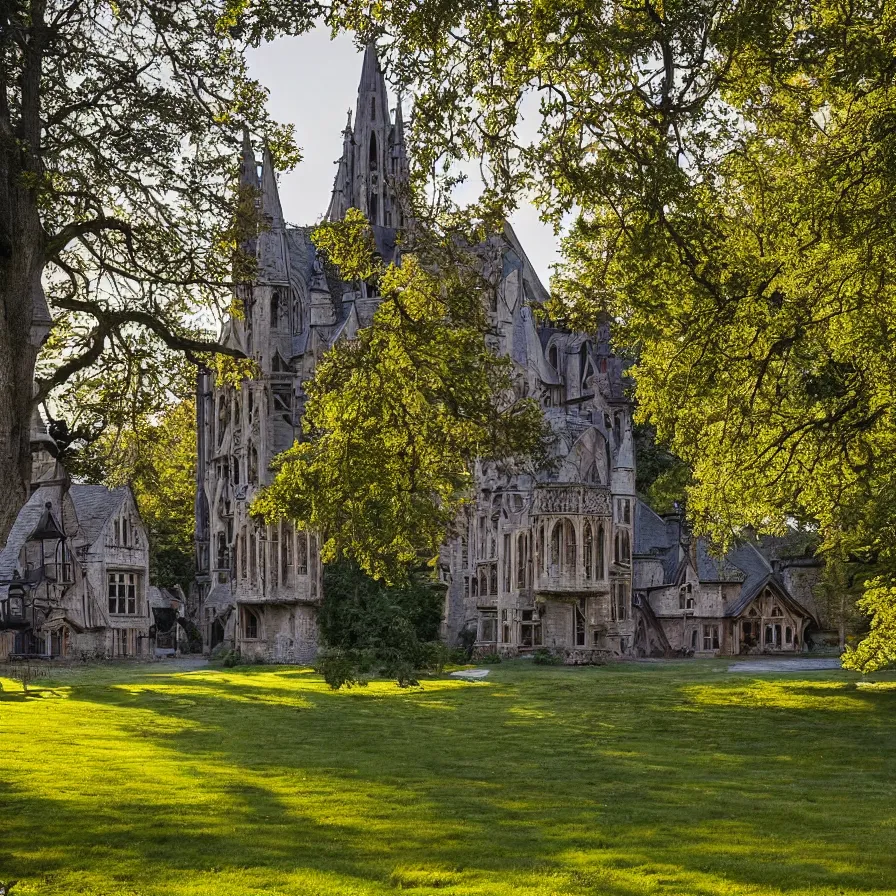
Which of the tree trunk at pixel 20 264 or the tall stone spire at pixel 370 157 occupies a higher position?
the tall stone spire at pixel 370 157

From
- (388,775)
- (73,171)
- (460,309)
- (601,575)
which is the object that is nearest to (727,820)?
(388,775)

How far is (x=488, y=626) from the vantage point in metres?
61.4

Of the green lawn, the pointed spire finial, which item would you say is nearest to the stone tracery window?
the pointed spire finial

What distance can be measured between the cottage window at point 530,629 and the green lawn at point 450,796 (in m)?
21.7

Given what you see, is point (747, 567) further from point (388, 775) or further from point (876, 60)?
point (876, 60)

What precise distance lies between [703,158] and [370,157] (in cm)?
7949

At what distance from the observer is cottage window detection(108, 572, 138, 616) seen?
65812mm

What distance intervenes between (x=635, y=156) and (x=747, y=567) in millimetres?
55974

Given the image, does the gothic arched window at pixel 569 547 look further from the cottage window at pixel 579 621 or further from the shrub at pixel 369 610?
the shrub at pixel 369 610

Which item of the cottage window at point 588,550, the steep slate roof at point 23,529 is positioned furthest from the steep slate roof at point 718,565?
the steep slate roof at point 23,529

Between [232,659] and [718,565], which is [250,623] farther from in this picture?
[718,565]

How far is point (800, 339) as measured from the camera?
1831 cm

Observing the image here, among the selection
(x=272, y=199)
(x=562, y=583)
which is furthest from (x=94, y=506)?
(x=562, y=583)

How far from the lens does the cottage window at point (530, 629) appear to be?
57438mm
